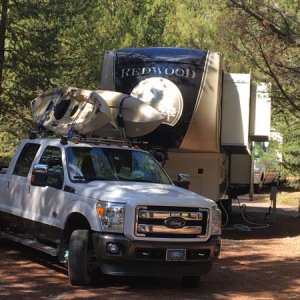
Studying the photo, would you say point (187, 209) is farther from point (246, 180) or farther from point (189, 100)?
point (246, 180)

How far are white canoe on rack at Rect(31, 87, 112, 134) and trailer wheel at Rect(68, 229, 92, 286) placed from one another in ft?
7.16

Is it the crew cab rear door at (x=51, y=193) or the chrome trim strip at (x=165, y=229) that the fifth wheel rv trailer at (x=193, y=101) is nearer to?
the crew cab rear door at (x=51, y=193)

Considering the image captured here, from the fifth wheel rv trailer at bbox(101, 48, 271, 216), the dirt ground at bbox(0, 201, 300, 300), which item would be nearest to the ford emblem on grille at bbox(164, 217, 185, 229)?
the dirt ground at bbox(0, 201, 300, 300)

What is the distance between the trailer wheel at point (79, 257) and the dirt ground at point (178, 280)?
127 mm

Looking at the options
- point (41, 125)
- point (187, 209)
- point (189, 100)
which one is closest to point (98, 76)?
point (189, 100)

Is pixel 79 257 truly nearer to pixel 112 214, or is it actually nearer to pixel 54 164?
pixel 112 214

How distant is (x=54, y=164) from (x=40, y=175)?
40 centimetres

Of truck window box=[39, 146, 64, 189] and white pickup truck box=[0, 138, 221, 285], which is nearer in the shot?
white pickup truck box=[0, 138, 221, 285]

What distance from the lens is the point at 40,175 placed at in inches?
329

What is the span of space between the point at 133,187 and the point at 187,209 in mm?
797

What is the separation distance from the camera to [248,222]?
52.6 feet

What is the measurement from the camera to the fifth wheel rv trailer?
1198 centimetres

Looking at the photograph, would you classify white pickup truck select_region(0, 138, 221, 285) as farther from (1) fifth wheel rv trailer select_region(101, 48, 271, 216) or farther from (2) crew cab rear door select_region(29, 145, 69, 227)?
(1) fifth wheel rv trailer select_region(101, 48, 271, 216)

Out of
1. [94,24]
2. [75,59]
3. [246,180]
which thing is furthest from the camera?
[94,24]
